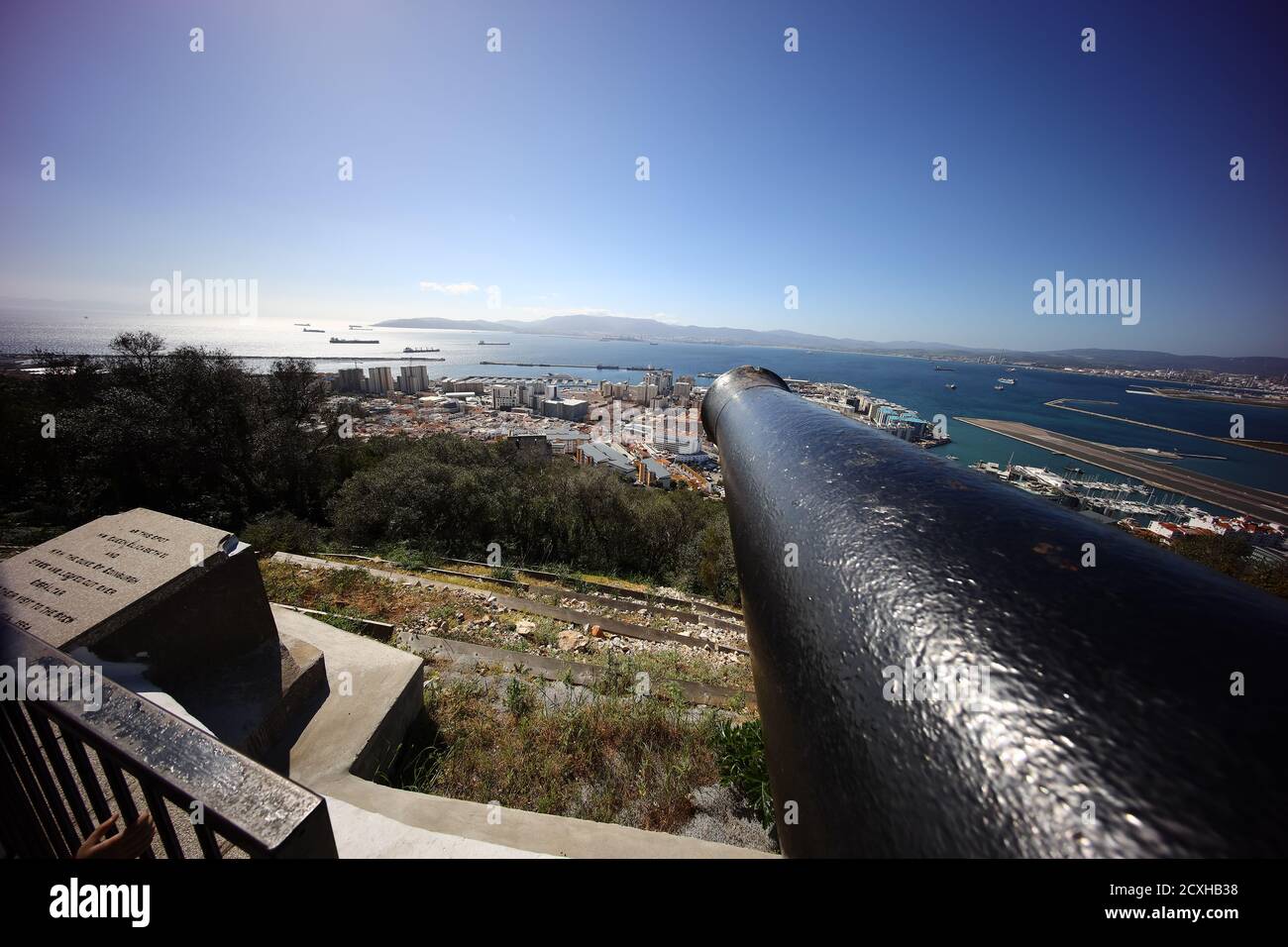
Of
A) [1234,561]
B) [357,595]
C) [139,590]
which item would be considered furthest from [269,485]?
[1234,561]

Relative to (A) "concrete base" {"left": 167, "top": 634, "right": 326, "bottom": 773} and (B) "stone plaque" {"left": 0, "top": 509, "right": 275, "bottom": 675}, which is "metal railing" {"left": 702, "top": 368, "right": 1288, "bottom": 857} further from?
(B) "stone plaque" {"left": 0, "top": 509, "right": 275, "bottom": 675}

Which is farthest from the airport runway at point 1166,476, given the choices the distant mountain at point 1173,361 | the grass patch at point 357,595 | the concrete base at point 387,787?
the distant mountain at point 1173,361

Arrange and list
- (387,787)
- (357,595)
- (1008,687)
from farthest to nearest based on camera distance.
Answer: (357,595)
(387,787)
(1008,687)

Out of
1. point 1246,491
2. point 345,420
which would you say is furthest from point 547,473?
point 1246,491

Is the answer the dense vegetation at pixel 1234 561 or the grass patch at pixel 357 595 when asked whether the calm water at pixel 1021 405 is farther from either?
the grass patch at pixel 357 595

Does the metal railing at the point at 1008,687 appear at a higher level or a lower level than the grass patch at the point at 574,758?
higher

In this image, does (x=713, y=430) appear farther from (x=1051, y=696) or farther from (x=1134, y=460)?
(x=1134, y=460)

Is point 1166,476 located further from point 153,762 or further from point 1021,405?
point 153,762
